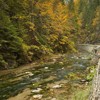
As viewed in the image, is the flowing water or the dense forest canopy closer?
the flowing water

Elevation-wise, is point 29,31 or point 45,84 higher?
point 29,31

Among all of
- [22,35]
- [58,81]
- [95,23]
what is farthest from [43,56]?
[95,23]

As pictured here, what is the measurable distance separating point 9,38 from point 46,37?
21.0 feet

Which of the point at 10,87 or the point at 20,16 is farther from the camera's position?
the point at 20,16

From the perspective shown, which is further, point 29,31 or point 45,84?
point 29,31

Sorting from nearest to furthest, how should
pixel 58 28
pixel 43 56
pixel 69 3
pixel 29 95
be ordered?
pixel 29 95 → pixel 43 56 → pixel 58 28 → pixel 69 3

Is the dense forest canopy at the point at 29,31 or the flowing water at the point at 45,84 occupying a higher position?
the dense forest canopy at the point at 29,31

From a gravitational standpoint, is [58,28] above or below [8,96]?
above

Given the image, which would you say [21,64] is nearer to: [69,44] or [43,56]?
[43,56]

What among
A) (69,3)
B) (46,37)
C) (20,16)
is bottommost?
(46,37)

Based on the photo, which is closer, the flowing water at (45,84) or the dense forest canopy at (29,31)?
the flowing water at (45,84)

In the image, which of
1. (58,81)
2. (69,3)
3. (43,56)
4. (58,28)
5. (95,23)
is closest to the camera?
(58,81)

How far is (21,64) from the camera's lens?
13008 millimetres

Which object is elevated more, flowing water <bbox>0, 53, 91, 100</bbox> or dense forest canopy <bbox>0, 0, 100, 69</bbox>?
dense forest canopy <bbox>0, 0, 100, 69</bbox>
